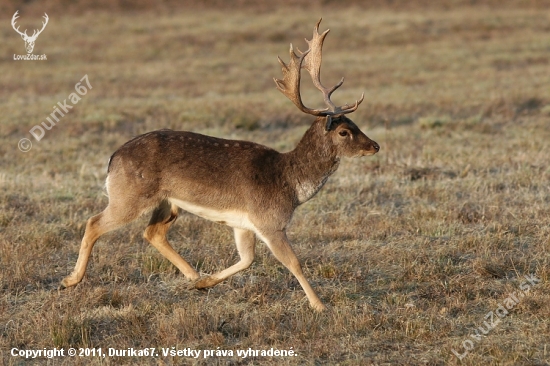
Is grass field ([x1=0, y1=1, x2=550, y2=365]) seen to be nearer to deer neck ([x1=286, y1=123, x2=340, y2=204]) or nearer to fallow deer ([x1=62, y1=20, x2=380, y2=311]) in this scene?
fallow deer ([x1=62, y1=20, x2=380, y2=311])

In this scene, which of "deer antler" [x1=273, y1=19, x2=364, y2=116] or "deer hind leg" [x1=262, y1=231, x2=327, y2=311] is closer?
"deer hind leg" [x1=262, y1=231, x2=327, y2=311]

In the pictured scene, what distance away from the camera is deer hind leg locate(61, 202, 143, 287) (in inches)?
293

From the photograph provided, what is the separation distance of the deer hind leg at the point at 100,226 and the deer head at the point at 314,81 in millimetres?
1899

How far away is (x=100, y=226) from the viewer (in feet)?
24.8

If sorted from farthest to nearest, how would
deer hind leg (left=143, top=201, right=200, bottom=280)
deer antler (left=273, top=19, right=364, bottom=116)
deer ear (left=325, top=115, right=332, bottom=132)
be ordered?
deer hind leg (left=143, top=201, right=200, bottom=280)
deer antler (left=273, top=19, right=364, bottom=116)
deer ear (left=325, top=115, right=332, bottom=132)

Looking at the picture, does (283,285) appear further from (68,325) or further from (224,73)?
(224,73)

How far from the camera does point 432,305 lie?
704 centimetres

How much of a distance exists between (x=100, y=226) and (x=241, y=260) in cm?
138

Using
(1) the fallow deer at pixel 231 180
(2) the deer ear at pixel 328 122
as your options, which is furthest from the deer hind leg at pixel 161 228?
(2) the deer ear at pixel 328 122

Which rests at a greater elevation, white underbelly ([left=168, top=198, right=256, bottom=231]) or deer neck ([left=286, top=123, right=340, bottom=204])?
deer neck ([left=286, top=123, right=340, bottom=204])

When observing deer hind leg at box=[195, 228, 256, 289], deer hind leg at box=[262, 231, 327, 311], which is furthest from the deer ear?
deer hind leg at box=[195, 228, 256, 289]

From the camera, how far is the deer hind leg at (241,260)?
7.54m

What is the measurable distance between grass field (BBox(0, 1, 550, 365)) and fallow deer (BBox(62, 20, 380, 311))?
53cm

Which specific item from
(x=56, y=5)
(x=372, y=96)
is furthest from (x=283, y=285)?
(x=56, y=5)
